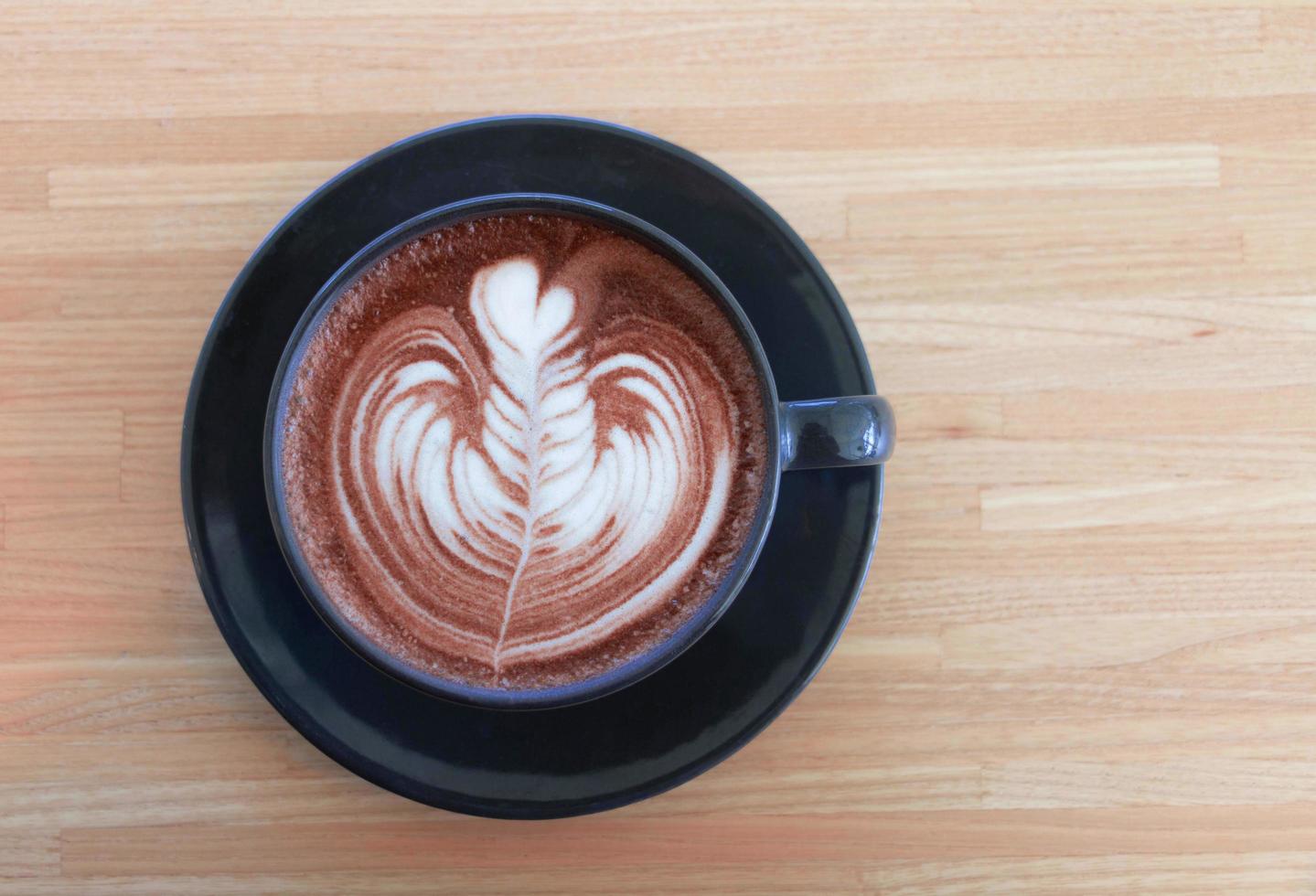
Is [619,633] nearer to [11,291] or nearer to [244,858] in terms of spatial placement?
[244,858]

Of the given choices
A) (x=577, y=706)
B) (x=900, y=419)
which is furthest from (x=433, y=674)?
(x=900, y=419)

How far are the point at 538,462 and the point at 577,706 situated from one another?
10.7 inches

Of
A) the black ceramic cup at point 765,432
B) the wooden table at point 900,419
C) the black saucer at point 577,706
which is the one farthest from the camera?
the wooden table at point 900,419

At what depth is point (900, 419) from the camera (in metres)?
1.15

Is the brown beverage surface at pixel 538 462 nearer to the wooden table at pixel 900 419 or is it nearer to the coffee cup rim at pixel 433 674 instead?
the coffee cup rim at pixel 433 674

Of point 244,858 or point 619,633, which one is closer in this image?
point 619,633

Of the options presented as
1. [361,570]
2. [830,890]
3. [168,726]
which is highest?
[361,570]

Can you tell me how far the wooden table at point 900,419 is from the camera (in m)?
1.12

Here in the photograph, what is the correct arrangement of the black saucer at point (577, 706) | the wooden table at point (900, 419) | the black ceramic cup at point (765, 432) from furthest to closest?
the wooden table at point (900, 419), the black saucer at point (577, 706), the black ceramic cup at point (765, 432)

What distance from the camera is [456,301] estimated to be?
96 centimetres

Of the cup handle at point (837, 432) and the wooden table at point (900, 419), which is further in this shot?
the wooden table at point (900, 419)

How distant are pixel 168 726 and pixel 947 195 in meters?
1.12

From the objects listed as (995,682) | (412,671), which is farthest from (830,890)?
(412,671)

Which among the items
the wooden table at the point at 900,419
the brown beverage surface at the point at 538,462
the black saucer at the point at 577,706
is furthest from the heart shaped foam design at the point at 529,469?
the wooden table at the point at 900,419
